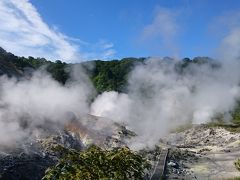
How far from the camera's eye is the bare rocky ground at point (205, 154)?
4925 centimetres

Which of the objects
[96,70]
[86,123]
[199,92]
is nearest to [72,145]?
[86,123]

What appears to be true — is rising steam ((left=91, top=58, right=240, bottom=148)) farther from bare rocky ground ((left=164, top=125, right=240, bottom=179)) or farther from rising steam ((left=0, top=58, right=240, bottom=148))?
bare rocky ground ((left=164, top=125, right=240, bottom=179))

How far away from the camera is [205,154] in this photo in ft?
204

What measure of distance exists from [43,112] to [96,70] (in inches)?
3601

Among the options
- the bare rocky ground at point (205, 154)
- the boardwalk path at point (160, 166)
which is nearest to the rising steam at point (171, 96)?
the bare rocky ground at point (205, 154)

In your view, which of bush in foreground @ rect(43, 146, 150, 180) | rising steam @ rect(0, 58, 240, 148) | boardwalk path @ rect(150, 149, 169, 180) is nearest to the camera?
bush in foreground @ rect(43, 146, 150, 180)

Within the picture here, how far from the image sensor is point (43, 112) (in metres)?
51.4

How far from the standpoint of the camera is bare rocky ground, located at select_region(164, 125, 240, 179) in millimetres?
49250

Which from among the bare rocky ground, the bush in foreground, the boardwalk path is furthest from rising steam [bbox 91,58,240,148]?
the bush in foreground

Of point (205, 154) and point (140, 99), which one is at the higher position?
point (140, 99)

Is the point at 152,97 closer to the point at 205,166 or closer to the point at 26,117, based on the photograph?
the point at 205,166

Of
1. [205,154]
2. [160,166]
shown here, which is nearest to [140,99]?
[205,154]

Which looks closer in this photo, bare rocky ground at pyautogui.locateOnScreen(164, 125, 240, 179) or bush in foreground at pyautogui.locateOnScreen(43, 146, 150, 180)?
bush in foreground at pyautogui.locateOnScreen(43, 146, 150, 180)

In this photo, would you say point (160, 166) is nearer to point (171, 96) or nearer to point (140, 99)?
point (140, 99)
